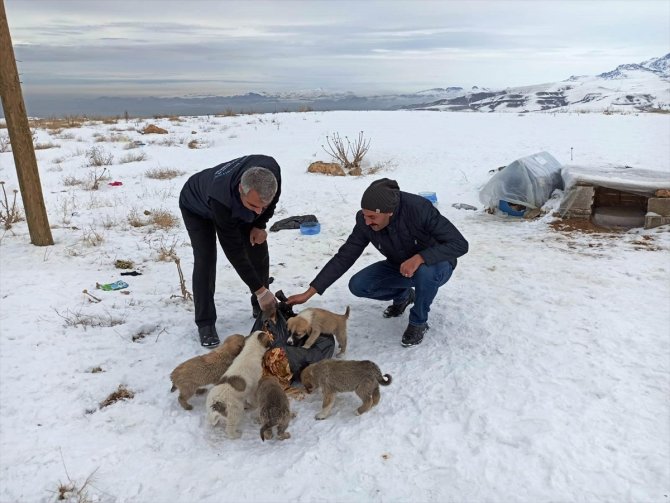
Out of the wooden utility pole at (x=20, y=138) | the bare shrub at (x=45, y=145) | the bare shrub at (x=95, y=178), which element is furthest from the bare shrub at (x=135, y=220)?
the bare shrub at (x=45, y=145)

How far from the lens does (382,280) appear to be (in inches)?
187

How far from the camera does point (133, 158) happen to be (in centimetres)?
1446

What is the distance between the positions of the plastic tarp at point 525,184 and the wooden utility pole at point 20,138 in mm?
7520

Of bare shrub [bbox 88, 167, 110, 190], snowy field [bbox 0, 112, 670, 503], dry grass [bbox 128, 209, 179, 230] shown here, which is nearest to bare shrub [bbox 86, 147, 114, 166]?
bare shrub [bbox 88, 167, 110, 190]

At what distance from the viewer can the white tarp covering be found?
755 cm

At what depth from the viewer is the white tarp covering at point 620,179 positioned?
7555 mm

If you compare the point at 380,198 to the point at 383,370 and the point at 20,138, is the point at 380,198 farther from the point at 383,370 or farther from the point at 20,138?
the point at 20,138

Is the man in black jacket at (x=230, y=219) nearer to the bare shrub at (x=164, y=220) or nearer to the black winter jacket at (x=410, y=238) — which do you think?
the black winter jacket at (x=410, y=238)

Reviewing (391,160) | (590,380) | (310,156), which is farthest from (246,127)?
(590,380)

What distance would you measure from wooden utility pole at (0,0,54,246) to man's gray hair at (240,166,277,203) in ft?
15.6

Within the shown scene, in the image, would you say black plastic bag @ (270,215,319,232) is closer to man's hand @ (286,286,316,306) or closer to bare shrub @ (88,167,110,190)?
man's hand @ (286,286,316,306)

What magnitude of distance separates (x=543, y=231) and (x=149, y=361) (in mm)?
6235

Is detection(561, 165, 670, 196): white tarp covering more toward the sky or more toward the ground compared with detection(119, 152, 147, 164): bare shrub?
more toward the sky

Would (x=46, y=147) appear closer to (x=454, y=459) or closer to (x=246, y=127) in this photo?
(x=246, y=127)
